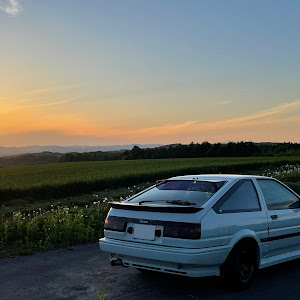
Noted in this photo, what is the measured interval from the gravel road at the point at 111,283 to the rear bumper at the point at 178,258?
1.17 feet

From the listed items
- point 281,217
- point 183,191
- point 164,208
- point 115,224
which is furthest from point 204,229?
point 281,217

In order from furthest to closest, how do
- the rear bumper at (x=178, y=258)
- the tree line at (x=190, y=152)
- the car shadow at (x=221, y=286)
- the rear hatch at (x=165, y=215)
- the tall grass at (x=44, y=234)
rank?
the tree line at (x=190, y=152), the tall grass at (x=44, y=234), the car shadow at (x=221, y=286), the rear hatch at (x=165, y=215), the rear bumper at (x=178, y=258)

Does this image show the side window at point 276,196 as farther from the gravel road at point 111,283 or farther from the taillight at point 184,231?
the taillight at point 184,231

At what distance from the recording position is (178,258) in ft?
17.0

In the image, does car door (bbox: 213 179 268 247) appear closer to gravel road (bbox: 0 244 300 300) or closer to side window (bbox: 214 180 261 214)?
side window (bbox: 214 180 261 214)

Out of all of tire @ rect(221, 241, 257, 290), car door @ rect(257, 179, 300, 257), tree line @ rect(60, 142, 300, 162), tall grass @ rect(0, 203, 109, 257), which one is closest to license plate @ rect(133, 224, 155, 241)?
tire @ rect(221, 241, 257, 290)

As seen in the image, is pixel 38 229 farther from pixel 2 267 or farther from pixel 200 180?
pixel 200 180

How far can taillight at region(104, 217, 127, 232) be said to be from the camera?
19.0ft

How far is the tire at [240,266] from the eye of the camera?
5508 mm

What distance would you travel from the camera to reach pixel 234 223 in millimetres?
5629

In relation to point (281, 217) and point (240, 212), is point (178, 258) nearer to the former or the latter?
point (240, 212)

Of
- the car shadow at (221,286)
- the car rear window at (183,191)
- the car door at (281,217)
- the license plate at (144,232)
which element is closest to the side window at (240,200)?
the car rear window at (183,191)

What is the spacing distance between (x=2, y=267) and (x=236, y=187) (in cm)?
396

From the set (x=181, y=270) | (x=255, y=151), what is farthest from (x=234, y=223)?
(x=255, y=151)
